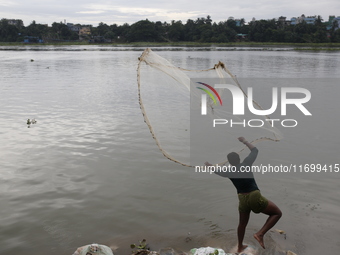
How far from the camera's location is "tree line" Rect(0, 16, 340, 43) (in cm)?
13000

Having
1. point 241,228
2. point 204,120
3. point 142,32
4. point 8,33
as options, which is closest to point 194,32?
point 142,32

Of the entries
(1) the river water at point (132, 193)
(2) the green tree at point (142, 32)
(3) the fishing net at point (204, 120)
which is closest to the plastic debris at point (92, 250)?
(1) the river water at point (132, 193)

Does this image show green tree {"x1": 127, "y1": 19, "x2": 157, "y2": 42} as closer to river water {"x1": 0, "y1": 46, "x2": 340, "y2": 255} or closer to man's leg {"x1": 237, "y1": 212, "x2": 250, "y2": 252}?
river water {"x1": 0, "y1": 46, "x2": 340, "y2": 255}

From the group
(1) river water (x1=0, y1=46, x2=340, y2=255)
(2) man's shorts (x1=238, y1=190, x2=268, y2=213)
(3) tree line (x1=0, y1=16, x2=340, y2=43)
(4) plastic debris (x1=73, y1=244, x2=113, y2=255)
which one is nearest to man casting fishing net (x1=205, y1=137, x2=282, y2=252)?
(2) man's shorts (x1=238, y1=190, x2=268, y2=213)

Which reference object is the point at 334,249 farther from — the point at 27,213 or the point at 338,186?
the point at 27,213

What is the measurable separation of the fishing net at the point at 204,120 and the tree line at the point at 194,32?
127 meters

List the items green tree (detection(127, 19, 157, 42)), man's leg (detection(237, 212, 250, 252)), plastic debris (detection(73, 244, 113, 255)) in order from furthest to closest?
1. green tree (detection(127, 19, 157, 42))
2. man's leg (detection(237, 212, 250, 252))
3. plastic debris (detection(73, 244, 113, 255))

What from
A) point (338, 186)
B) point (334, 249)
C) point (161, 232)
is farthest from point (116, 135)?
point (334, 249)

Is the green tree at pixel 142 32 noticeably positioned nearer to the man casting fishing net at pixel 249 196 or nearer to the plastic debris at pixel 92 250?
the man casting fishing net at pixel 249 196

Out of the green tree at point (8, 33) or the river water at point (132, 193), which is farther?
the green tree at point (8, 33)

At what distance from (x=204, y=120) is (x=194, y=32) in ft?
488

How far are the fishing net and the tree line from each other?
127 m

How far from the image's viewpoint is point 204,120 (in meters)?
9.88

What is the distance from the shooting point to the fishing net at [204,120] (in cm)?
666
